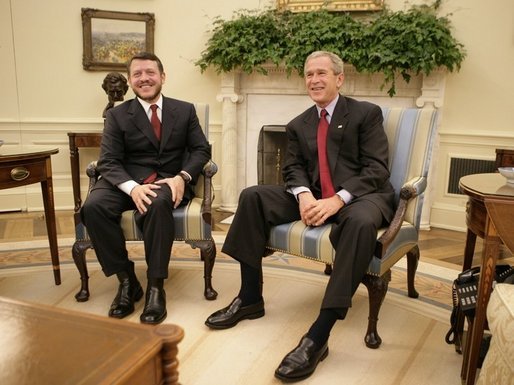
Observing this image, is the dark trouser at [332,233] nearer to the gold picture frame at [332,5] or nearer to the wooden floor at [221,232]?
the wooden floor at [221,232]

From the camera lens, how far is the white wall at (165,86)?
151 inches

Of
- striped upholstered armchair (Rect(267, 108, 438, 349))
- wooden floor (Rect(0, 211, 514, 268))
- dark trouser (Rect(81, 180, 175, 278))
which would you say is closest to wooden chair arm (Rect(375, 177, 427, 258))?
striped upholstered armchair (Rect(267, 108, 438, 349))

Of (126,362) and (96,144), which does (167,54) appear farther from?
(126,362)

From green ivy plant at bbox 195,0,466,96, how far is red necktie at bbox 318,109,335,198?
158cm

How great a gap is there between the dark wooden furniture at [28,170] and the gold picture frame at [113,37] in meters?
2.07

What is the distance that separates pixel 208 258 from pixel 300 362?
2.84ft

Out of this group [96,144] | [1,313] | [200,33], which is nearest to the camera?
[1,313]

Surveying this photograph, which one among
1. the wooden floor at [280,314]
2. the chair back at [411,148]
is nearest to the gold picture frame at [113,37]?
the wooden floor at [280,314]

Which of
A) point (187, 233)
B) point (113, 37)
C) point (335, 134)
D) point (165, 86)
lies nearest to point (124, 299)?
point (187, 233)

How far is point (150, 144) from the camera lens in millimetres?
2668

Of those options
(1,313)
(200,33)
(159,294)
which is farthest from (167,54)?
(1,313)

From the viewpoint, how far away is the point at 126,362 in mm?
1092

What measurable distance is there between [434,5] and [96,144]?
10.2ft

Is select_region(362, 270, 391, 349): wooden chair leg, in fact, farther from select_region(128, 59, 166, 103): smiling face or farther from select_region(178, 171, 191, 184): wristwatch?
select_region(128, 59, 166, 103): smiling face
